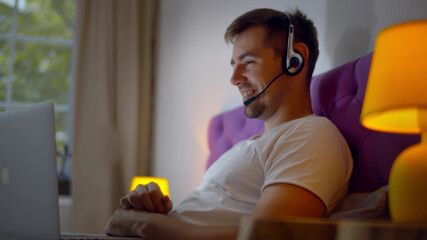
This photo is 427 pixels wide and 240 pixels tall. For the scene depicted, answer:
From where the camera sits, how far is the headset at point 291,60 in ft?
4.25

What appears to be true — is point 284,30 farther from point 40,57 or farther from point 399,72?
point 40,57

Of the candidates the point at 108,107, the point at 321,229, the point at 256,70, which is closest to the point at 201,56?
the point at 108,107

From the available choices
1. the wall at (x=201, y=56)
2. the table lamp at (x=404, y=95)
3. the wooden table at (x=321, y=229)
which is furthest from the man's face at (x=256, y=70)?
the wooden table at (x=321, y=229)

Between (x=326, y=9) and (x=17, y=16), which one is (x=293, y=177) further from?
(x=17, y=16)

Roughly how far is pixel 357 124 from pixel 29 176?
854 millimetres

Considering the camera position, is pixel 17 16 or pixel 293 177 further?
pixel 17 16

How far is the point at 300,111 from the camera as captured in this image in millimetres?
1288

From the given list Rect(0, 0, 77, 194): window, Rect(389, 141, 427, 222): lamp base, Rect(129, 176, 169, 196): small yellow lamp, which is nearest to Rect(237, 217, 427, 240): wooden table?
Rect(389, 141, 427, 222): lamp base

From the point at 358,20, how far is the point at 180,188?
1584 millimetres

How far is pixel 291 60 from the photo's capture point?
1.30 metres

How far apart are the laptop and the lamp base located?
71 centimetres

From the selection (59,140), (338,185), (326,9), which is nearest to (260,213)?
(338,185)

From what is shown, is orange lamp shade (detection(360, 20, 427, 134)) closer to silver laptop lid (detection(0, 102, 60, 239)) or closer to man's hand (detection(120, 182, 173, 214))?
man's hand (detection(120, 182, 173, 214))

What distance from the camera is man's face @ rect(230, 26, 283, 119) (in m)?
1.34
